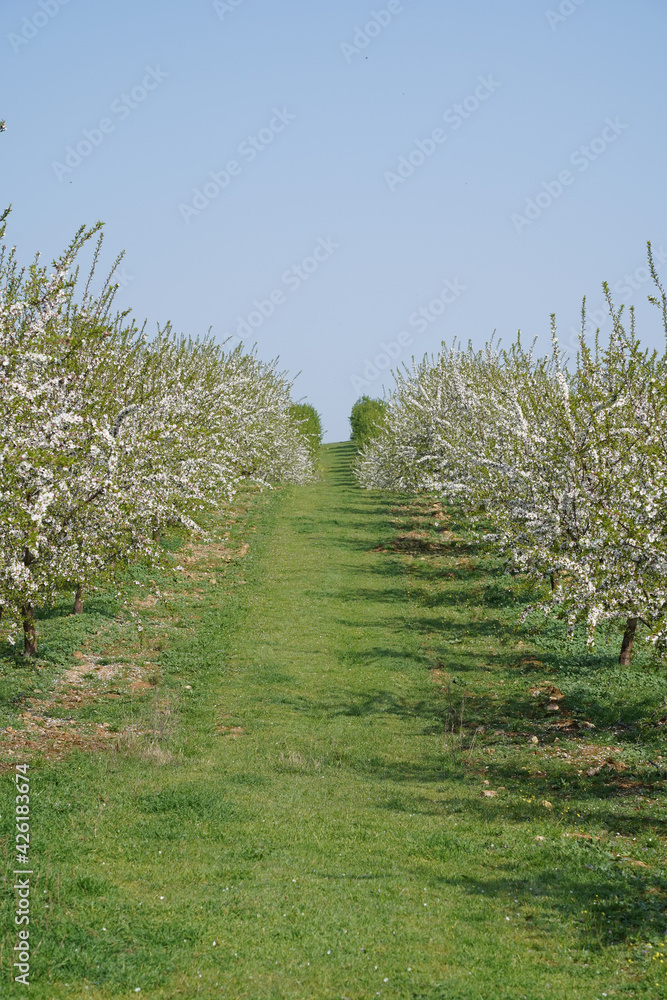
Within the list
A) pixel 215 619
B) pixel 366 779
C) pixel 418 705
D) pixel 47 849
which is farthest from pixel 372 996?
pixel 215 619

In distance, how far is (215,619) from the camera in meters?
22.9

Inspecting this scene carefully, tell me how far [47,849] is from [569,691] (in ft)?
37.8

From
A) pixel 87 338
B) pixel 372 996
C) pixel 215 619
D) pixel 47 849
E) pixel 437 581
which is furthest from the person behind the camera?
pixel 437 581

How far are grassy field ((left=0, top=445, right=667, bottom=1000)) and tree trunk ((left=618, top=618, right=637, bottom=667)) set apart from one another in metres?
0.30

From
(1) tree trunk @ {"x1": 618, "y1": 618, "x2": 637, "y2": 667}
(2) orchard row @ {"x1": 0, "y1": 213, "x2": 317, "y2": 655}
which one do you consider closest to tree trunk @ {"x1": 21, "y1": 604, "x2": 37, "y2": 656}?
(2) orchard row @ {"x1": 0, "y1": 213, "x2": 317, "y2": 655}

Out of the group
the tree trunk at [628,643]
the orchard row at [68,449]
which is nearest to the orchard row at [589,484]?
the tree trunk at [628,643]

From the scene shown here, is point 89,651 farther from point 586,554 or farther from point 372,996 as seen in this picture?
point 372,996

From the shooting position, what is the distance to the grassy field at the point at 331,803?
8.18 metres

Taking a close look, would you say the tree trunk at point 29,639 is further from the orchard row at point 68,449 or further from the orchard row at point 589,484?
the orchard row at point 589,484

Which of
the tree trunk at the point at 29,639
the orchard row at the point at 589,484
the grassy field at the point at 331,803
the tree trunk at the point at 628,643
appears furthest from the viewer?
the tree trunk at the point at 628,643

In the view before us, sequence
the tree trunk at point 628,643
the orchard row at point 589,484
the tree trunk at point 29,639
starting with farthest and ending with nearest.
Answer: the tree trunk at point 628,643 < the tree trunk at point 29,639 < the orchard row at point 589,484

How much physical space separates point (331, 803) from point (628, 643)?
30.2 ft

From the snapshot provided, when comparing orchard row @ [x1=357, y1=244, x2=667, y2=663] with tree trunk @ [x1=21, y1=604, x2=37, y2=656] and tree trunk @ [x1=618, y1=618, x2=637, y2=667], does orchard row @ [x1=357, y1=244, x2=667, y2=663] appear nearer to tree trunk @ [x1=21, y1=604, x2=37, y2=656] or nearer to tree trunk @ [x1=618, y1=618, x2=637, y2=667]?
tree trunk @ [x1=618, y1=618, x2=637, y2=667]

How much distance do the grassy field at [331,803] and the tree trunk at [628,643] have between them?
30 centimetres
